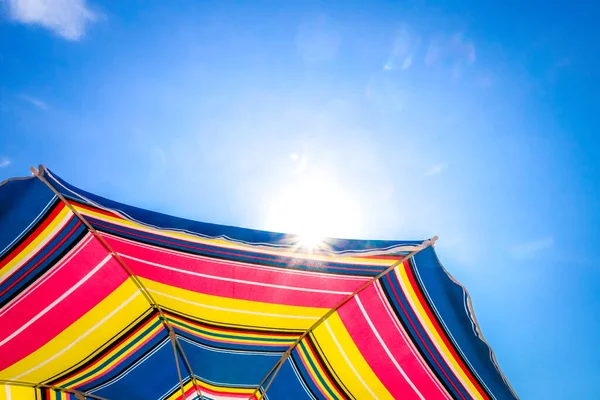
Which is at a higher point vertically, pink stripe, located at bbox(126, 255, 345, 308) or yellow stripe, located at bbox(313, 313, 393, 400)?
pink stripe, located at bbox(126, 255, 345, 308)

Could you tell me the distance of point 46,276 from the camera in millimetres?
1946

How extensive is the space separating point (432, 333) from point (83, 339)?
2465 mm

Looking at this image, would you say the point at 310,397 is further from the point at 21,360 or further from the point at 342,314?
the point at 21,360

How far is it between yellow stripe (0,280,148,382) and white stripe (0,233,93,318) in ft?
1.24

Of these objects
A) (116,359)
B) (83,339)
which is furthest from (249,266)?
(116,359)

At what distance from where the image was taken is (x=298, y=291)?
7.02 ft

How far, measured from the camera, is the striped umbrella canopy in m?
1.80

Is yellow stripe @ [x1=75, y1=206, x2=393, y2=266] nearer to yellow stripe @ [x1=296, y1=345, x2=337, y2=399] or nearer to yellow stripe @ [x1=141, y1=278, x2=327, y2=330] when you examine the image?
yellow stripe @ [x1=141, y1=278, x2=327, y2=330]

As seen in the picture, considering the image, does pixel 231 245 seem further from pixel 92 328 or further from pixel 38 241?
pixel 92 328

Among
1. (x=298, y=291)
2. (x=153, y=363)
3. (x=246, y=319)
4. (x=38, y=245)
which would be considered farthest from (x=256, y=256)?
(x=153, y=363)

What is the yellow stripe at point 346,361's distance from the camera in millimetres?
2291

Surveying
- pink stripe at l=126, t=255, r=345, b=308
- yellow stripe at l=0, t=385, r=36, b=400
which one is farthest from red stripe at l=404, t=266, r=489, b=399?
yellow stripe at l=0, t=385, r=36, b=400

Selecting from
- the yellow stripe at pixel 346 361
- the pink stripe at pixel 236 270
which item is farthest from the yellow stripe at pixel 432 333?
the yellow stripe at pixel 346 361

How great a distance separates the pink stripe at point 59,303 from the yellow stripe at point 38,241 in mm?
189
